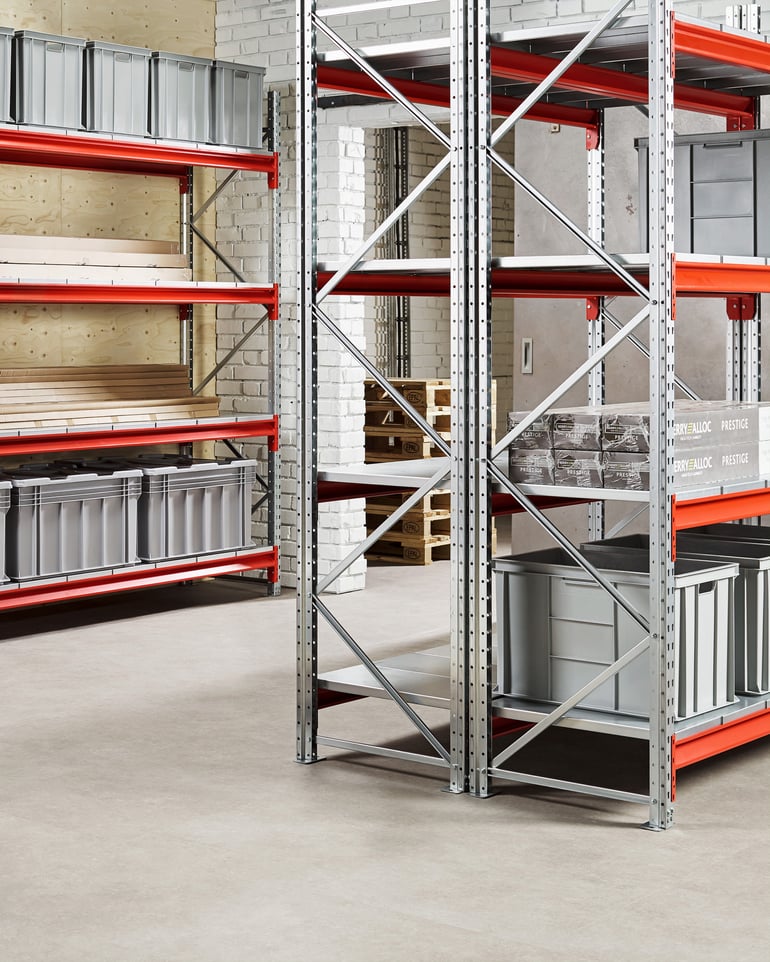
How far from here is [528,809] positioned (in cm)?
515

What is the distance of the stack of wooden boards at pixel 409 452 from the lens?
36.3 feet

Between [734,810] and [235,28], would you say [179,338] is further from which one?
[734,810]

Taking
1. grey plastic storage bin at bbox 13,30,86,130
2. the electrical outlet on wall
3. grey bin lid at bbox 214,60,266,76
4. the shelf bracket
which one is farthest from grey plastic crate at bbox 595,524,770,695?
grey bin lid at bbox 214,60,266,76

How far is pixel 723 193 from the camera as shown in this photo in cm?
593

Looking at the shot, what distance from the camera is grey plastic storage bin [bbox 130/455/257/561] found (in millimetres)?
8852

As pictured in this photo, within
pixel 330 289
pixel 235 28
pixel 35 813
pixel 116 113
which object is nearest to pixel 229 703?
pixel 35 813

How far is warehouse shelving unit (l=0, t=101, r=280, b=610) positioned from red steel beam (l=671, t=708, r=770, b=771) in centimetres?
413

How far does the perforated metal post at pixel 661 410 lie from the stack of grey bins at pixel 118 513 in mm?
4327

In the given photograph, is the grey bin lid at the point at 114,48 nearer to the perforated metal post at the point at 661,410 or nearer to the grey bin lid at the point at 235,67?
the grey bin lid at the point at 235,67

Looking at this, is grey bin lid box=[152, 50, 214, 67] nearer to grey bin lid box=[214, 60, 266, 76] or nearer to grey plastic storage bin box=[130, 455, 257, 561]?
grey bin lid box=[214, 60, 266, 76]

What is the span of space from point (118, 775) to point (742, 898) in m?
2.43

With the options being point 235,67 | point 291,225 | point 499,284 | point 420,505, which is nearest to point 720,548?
point 499,284

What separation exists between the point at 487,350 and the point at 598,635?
3.62 feet

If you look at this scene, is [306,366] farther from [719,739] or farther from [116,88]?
[116,88]
